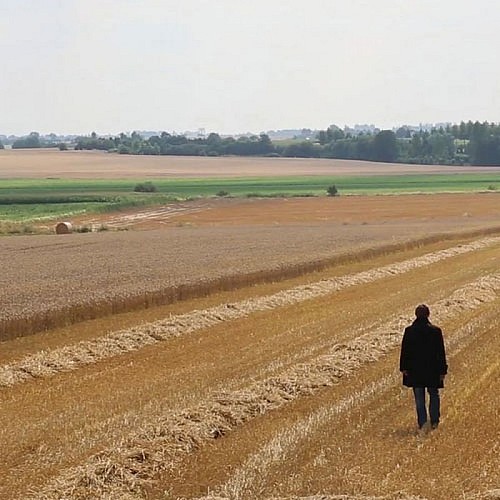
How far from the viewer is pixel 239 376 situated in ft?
55.9

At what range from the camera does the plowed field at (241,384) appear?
11500 mm

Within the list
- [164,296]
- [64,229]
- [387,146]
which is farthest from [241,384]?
[387,146]

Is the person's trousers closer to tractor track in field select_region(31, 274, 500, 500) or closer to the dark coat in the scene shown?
the dark coat

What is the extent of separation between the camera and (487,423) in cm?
1386

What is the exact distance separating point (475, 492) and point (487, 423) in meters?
3.13

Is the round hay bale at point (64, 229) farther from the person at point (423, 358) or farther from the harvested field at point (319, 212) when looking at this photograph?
the person at point (423, 358)

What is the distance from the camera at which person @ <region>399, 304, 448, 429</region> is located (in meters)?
13.2

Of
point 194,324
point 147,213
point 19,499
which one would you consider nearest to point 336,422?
point 19,499

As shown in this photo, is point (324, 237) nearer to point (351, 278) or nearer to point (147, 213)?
point (351, 278)

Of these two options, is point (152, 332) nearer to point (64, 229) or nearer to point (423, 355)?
point (423, 355)

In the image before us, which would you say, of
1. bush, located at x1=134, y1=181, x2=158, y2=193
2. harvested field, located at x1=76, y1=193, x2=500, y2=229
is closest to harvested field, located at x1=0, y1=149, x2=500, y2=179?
bush, located at x1=134, y1=181, x2=158, y2=193

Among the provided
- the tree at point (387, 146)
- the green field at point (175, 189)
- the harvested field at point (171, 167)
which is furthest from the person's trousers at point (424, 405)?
the tree at point (387, 146)

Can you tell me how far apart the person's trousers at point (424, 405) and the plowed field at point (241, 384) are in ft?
0.77

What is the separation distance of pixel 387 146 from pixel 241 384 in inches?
6816
